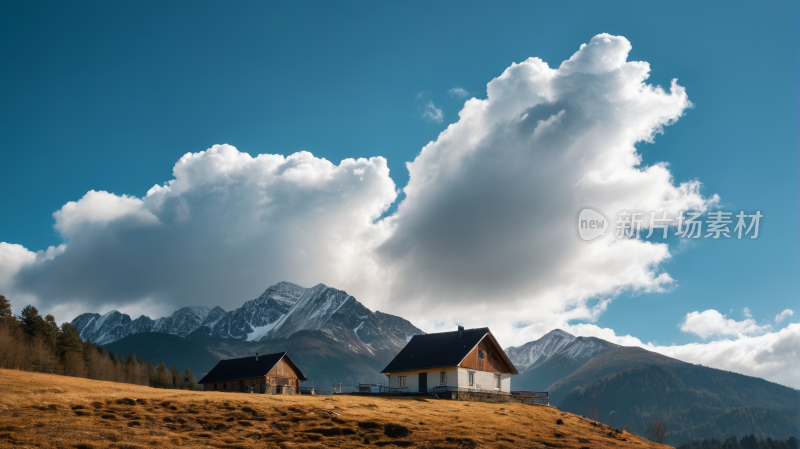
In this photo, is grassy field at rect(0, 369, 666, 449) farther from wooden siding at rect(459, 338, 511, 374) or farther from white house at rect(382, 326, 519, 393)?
wooden siding at rect(459, 338, 511, 374)

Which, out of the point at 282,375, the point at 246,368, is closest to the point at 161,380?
the point at 246,368

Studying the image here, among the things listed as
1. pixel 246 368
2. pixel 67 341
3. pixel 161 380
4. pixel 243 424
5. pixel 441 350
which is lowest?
pixel 161 380

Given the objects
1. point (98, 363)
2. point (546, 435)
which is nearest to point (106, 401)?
point (546, 435)

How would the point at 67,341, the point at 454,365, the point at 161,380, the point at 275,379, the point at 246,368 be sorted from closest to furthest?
the point at 454,365
the point at 275,379
the point at 246,368
the point at 67,341
the point at 161,380

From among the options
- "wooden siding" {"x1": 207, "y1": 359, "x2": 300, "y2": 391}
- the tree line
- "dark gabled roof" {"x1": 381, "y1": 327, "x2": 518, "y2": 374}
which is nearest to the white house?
"dark gabled roof" {"x1": 381, "y1": 327, "x2": 518, "y2": 374}

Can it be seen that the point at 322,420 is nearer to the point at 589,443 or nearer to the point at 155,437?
the point at 155,437

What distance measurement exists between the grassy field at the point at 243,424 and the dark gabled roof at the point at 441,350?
18078 mm

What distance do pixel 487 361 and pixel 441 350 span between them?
5635 millimetres

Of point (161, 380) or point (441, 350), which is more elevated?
point (441, 350)

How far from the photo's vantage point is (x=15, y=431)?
28.1 meters

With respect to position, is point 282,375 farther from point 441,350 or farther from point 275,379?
point 441,350

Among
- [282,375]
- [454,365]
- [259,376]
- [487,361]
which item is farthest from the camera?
[282,375]

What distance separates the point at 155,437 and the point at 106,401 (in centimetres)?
1089

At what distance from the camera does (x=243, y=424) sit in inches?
1416
